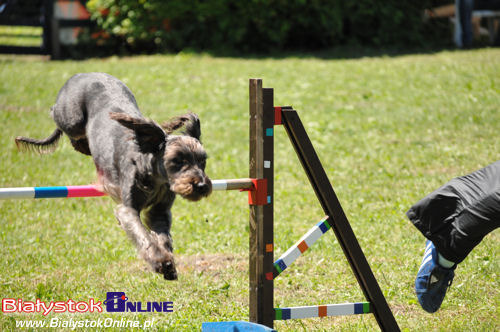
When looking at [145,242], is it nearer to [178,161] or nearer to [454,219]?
[178,161]

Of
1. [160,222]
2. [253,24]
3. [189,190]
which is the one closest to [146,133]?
[189,190]

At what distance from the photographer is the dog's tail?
221 inches

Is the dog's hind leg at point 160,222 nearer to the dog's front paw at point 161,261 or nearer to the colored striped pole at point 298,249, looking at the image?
the dog's front paw at point 161,261

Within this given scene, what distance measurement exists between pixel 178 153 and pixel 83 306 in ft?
6.04

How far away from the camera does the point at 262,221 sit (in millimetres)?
3801

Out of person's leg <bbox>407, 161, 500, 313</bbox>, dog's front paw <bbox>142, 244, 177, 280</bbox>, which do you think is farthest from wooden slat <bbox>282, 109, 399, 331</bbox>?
dog's front paw <bbox>142, 244, 177, 280</bbox>

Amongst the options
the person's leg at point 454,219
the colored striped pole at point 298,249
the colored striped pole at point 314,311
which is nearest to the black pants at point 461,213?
the person's leg at point 454,219

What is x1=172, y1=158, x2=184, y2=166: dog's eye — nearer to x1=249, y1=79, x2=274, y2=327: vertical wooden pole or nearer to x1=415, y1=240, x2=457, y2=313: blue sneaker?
x1=249, y1=79, x2=274, y2=327: vertical wooden pole

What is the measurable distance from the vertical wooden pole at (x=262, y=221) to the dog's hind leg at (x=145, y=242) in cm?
55

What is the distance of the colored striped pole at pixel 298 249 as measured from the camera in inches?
152

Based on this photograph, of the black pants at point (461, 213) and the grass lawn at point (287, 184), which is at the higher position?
the black pants at point (461, 213)

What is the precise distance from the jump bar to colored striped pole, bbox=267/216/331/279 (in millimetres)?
517

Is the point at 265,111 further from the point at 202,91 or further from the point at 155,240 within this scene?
the point at 202,91

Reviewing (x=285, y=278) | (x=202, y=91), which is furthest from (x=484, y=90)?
(x=285, y=278)
